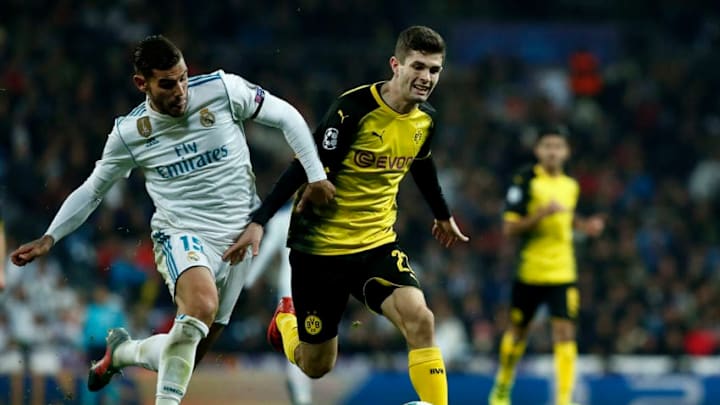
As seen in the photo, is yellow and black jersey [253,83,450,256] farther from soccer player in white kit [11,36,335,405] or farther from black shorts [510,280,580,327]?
black shorts [510,280,580,327]

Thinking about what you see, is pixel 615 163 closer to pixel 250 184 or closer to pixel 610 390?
pixel 610 390

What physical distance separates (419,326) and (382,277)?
410mm

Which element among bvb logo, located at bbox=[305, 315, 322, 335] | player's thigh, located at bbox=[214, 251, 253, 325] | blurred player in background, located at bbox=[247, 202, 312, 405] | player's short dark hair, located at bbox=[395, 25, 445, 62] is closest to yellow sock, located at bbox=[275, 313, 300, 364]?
bvb logo, located at bbox=[305, 315, 322, 335]

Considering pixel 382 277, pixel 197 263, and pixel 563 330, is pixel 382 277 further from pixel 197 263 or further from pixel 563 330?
pixel 563 330

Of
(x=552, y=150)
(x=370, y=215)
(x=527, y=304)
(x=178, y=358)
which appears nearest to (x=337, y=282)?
(x=370, y=215)

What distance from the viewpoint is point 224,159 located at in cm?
711

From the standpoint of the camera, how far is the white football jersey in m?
6.99

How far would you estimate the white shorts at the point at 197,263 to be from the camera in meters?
6.94

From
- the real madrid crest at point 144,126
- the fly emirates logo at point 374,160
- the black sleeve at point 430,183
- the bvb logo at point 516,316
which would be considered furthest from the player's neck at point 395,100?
the bvb logo at point 516,316

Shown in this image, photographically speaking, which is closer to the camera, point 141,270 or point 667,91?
point 141,270

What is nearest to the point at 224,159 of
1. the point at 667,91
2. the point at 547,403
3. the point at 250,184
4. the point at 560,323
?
the point at 250,184

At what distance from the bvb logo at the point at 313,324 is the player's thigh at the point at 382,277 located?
299 millimetres

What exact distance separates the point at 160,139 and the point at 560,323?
458 cm

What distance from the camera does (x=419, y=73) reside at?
6.80 meters
